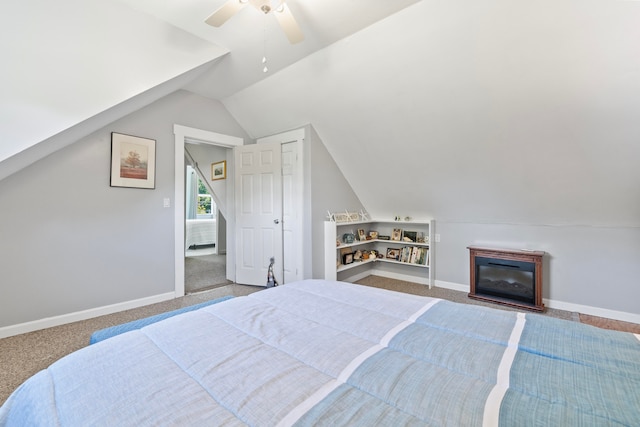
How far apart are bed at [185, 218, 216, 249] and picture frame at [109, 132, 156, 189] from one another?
406 centimetres

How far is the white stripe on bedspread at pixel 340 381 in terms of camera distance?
0.67 meters

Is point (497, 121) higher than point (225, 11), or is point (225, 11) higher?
point (225, 11)

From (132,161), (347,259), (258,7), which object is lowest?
(347,259)

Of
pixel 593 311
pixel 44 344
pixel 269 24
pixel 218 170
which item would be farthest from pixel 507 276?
pixel 44 344

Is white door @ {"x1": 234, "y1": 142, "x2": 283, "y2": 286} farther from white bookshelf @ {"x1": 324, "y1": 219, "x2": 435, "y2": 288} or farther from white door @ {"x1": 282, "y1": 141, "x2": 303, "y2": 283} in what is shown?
white bookshelf @ {"x1": 324, "y1": 219, "x2": 435, "y2": 288}

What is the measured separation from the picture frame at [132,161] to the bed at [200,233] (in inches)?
160

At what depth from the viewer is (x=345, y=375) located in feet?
2.76

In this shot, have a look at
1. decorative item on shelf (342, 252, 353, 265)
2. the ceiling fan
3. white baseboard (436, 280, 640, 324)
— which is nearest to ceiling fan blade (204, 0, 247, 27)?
the ceiling fan

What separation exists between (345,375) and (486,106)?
104 inches

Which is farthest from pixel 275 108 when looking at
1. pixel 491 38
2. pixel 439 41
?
pixel 491 38

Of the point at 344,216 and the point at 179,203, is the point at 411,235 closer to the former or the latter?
the point at 344,216

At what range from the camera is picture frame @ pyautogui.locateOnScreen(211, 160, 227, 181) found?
179 inches

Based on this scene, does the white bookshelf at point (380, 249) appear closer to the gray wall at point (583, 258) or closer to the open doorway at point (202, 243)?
the gray wall at point (583, 258)

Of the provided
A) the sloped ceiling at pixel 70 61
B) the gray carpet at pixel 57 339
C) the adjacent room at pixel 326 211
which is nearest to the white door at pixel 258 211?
the adjacent room at pixel 326 211
